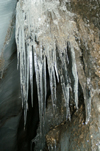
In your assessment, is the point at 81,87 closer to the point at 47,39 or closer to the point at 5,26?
the point at 47,39

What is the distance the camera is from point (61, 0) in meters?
1.46

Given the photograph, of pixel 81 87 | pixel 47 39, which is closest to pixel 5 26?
pixel 47 39

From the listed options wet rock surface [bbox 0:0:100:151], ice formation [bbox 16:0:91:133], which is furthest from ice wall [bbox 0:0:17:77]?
ice formation [bbox 16:0:91:133]

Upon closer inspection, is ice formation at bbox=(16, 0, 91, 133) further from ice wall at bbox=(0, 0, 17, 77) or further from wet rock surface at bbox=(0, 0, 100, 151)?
ice wall at bbox=(0, 0, 17, 77)

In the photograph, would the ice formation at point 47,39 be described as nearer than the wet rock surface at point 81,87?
No

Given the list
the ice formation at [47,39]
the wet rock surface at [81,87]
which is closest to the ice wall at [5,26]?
the wet rock surface at [81,87]

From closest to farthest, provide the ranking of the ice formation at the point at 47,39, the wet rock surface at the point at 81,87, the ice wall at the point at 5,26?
the wet rock surface at the point at 81,87 → the ice formation at the point at 47,39 → the ice wall at the point at 5,26

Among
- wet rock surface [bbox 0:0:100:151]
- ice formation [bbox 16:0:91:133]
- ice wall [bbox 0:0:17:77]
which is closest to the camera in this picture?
wet rock surface [bbox 0:0:100:151]

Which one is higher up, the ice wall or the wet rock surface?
the ice wall

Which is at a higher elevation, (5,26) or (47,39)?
(5,26)

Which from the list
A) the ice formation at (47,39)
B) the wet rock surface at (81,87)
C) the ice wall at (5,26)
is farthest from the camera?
the ice wall at (5,26)

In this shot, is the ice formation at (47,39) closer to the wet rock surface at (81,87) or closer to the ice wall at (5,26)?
the wet rock surface at (81,87)

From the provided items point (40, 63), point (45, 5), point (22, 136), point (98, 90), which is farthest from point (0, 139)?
point (45, 5)

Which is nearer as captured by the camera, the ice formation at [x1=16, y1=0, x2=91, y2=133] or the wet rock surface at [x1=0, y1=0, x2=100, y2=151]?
the wet rock surface at [x1=0, y1=0, x2=100, y2=151]
